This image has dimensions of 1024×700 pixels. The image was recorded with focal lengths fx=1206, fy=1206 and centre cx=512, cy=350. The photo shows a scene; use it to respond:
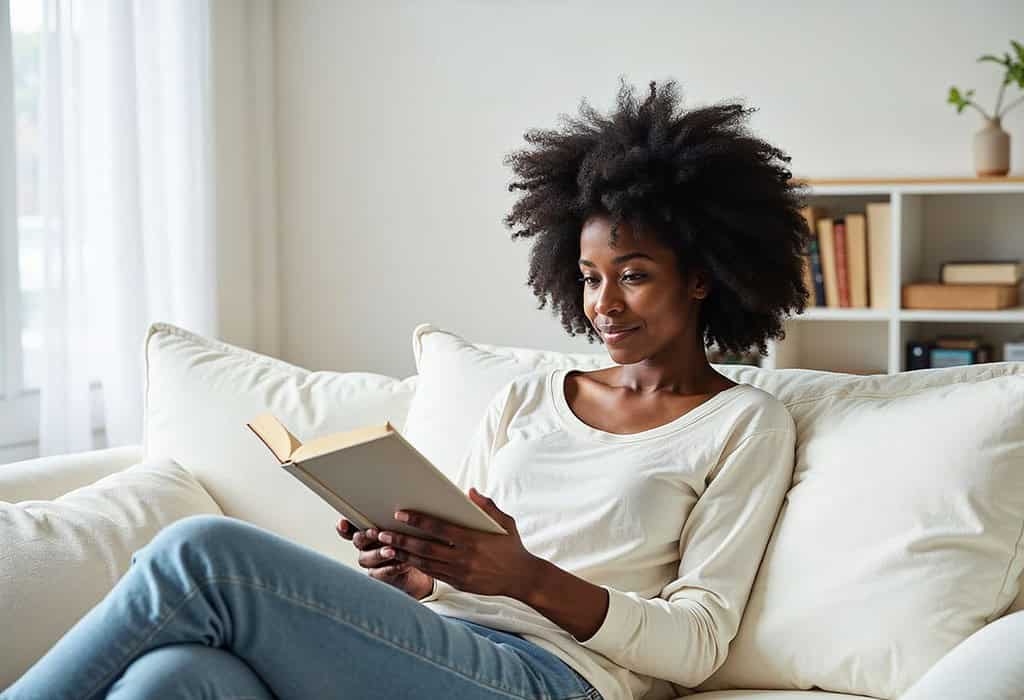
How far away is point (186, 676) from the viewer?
1188 millimetres

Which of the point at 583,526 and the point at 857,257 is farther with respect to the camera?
the point at 857,257

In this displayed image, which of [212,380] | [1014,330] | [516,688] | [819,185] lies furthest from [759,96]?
[516,688]

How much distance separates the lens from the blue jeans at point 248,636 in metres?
1.20

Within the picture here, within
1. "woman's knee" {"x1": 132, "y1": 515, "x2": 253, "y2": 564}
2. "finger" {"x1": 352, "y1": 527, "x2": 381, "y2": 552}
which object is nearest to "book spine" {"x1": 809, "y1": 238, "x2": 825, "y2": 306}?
"finger" {"x1": 352, "y1": 527, "x2": 381, "y2": 552}

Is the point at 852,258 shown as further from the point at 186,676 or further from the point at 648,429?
the point at 186,676

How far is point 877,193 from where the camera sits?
3.01 metres

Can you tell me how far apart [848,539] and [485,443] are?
557 mm

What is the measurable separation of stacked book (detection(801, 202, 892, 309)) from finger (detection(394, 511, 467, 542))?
1.79 meters

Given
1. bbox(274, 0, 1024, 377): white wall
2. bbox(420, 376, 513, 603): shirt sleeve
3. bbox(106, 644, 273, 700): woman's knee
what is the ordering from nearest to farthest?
bbox(106, 644, 273, 700): woman's knee < bbox(420, 376, 513, 603): shirt sleeve < bbox(274, 0, 1024, 377): white wall

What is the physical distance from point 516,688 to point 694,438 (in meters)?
0.43

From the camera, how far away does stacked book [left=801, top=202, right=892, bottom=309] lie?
2963 millimetres

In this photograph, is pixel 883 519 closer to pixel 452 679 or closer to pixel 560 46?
pixel 452 679

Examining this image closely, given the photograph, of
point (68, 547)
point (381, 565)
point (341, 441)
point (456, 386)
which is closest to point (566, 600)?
point (381, 565)

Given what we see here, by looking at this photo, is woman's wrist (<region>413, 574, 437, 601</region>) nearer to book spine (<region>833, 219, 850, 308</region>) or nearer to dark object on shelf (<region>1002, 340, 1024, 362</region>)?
book spine (<region>833, 219, 850, 308</region>)
